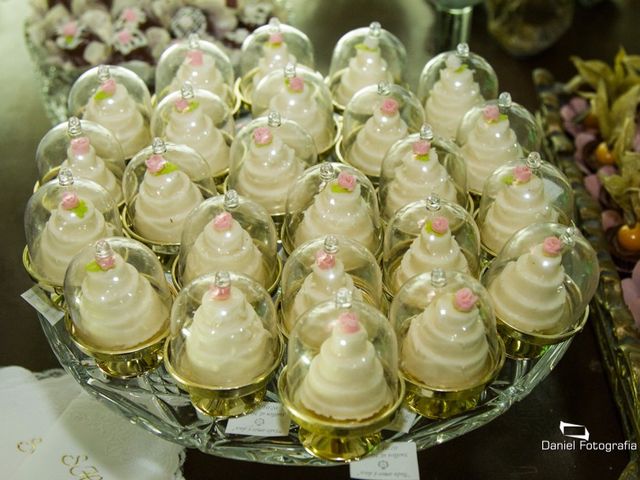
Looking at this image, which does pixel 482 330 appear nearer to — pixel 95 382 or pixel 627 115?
pixel 95 382

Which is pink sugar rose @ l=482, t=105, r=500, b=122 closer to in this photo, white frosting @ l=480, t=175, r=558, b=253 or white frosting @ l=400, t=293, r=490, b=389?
white frosting @ l=480, t=175, r=558, b=253

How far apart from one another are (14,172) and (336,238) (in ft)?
4.10

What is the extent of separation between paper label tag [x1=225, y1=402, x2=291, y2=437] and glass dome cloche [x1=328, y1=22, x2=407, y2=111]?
3.23ft

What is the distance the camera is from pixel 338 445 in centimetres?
141

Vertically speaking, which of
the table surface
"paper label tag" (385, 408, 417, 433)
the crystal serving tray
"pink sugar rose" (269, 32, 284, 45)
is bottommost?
the table surface

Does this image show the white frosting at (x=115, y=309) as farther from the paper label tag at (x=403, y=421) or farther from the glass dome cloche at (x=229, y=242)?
the paper label tag at (x=403, y=421)

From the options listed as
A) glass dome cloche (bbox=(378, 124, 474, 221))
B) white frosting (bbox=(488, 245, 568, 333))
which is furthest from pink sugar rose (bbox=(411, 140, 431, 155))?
white frosting (bbox=(488, 245, 568, 333))

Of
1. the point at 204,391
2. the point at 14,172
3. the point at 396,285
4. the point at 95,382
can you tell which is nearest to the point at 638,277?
the point at 396,285

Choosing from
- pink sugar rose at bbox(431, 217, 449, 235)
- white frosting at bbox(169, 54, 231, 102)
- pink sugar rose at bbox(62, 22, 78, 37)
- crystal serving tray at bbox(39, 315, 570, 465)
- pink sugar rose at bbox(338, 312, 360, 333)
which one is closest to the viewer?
pink sugar rose at bbox(338, 312, 360, 333)

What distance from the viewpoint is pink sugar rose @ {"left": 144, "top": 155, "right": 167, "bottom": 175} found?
1.70 metres

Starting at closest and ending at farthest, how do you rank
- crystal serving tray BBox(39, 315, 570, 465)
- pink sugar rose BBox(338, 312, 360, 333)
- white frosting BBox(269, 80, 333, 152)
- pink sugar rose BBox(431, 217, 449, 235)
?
pink sugar rose BBox(338, 312, 360, 333)
crystal serving tray BBox(39, 315, 570, 465)
pink sugar rose BBox(431, 217, 449, 235)
white frosting BBox(269, 80, 333, 152)

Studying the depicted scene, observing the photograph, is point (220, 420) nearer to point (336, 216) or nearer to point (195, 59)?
point (336, 216)

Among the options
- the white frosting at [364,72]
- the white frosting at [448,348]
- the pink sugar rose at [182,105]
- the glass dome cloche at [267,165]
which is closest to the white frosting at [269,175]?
the glass dome cloche at [267,165]

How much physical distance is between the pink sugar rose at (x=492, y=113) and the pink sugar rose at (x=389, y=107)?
21cm
